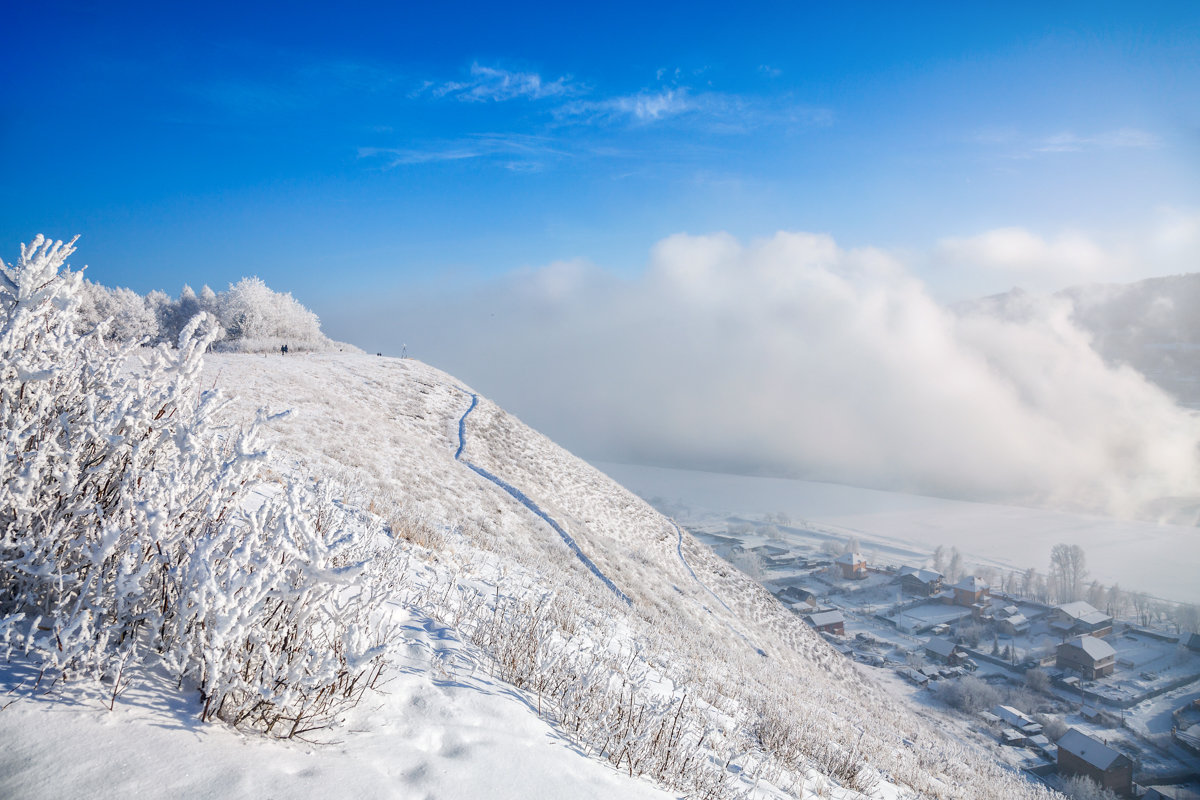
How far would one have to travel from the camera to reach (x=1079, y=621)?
4066cm

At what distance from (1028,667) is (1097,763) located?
54.2 ft

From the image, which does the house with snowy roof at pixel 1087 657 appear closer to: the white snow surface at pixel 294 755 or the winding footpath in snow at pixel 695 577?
the winding footpath in snow at pixel 695 577

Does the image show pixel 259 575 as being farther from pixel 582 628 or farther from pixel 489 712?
pixel 582 628

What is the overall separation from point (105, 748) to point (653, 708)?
12.6 feet

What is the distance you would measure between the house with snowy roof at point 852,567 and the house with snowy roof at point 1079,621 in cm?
1553

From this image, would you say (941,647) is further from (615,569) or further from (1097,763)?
(615,569)

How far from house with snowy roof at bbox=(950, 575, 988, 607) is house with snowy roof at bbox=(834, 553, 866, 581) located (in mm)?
8646

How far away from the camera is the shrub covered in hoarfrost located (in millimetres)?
2648

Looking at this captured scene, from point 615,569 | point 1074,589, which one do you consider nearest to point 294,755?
point 615,569

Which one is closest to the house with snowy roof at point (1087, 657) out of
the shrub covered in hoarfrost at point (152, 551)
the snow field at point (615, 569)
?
the snow field at point (615, 569)

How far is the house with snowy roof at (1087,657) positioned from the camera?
32.9 m

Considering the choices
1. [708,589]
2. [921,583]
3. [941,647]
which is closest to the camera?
[708,589]

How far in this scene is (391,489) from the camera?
13820 mm

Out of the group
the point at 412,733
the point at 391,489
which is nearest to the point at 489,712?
the point at 412,733
